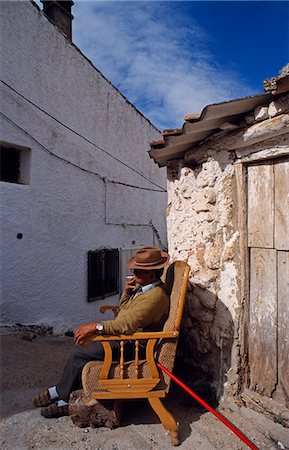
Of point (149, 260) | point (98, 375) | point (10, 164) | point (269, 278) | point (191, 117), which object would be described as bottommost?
point (98, 375)

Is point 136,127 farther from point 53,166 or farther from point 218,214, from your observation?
point 218,214

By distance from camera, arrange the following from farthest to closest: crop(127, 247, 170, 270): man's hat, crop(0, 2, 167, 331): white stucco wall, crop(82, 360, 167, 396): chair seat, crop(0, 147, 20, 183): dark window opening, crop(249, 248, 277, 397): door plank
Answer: crop(0, 147, 20, 183): dark window opening < crop(0, 2, 167, 331): white stucco wall < crop(127, 247, 170, 270): man's hat < crop(249, 248, 277, 397): door plank < crop(82, 360, 167, 396): chair seat

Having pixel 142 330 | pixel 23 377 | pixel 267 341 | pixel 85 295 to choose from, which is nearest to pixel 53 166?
pixel 85 295

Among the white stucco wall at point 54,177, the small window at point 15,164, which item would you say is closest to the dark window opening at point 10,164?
the small window at point 15,164

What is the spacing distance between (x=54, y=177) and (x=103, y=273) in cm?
241

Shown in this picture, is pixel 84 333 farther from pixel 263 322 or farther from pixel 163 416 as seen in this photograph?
pixel 263 322

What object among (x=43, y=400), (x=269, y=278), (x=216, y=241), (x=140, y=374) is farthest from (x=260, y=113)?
(x=43, y=400)

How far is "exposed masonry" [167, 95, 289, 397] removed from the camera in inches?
105

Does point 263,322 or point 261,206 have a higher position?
point 261,206

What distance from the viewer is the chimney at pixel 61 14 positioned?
23.3ft

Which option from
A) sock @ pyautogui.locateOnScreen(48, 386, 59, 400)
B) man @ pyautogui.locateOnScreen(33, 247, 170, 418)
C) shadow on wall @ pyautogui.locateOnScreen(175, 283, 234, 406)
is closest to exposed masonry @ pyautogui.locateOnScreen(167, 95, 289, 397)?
shadow on wall @ pyautogui.locateOnScreen(175, 283, 234, 406)

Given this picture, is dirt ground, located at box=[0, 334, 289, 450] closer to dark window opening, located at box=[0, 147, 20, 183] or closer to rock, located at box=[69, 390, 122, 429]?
rock, located at box=[69, 390, 122, 429]

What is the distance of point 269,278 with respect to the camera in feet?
8.85

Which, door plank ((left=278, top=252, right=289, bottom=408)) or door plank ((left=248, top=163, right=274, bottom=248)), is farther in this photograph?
door plank ((left=248, top=163, right=274, bottom=248))
